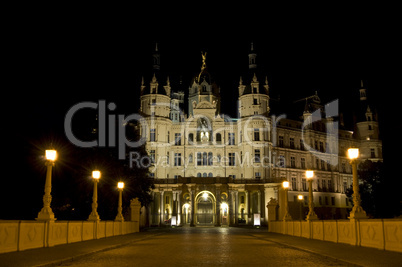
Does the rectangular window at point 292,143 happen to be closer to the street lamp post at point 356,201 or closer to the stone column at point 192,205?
the stone column at point 192,205

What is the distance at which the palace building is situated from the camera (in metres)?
67.3

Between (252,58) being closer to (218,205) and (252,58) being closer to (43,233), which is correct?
(218,205)

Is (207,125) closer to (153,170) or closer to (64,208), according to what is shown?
(153,170)

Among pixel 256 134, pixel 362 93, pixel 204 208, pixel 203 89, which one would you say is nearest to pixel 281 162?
pixel 256 134

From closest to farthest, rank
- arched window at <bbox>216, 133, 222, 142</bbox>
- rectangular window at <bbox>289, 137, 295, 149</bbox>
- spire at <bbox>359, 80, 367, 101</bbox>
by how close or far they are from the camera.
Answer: arched window at <bbox>216, 133, 222, 142</bbox> < rectangular window at <bbox>289, 137, 295, 149</bbox> < spire at <bbox>359, 80, 367, 101</bbox>

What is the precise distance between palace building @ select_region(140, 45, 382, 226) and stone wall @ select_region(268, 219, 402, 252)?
4148cm

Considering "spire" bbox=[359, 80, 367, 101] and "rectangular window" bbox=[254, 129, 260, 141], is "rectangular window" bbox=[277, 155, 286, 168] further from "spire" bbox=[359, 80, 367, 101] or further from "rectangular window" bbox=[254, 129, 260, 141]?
"spire" bbox=[359, 80, 367, 101]

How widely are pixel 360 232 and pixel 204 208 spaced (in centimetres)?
5369

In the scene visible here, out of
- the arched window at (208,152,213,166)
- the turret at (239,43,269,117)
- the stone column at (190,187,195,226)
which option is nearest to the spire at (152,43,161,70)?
the turret at (239,43,269,117)

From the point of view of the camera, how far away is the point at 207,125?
7306 centimetres

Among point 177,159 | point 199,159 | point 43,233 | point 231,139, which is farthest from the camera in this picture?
point 231,139

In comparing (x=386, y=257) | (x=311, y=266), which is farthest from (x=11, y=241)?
(x=386, y=257)

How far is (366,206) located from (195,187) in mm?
23200

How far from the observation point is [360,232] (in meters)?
17.0
